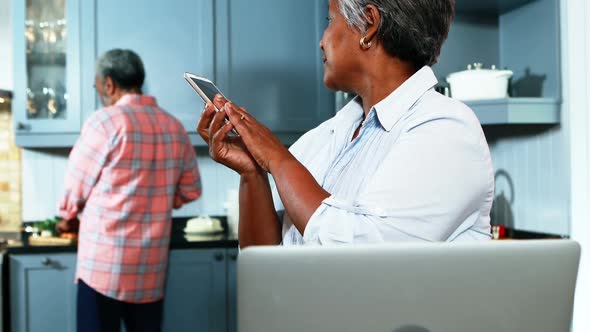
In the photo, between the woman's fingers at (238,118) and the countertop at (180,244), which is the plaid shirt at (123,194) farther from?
the woman's fingers at (238,118)

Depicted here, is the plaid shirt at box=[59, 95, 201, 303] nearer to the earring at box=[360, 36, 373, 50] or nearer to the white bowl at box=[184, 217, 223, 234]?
the white bowl at box=[184, 217, 223, 234]

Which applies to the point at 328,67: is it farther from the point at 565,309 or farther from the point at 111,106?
the point at 111,106

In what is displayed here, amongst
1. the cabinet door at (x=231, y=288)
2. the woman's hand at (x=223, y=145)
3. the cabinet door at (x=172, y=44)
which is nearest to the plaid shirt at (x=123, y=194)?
the cabinet door at (x=231, y=288)

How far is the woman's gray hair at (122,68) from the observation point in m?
2.88

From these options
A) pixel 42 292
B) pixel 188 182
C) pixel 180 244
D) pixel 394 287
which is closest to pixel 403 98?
pixel 394 287

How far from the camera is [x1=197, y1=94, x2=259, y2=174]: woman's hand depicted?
1.23 metres

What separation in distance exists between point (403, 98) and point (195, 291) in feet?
7.30

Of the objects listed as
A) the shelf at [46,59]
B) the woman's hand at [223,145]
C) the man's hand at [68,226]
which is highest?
the shelf at [46,59]

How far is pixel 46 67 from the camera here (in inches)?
133

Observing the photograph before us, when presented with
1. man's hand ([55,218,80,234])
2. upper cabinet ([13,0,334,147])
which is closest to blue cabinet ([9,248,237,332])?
man's hand ([55,218,80,234])

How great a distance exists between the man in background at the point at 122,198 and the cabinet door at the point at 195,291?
0.82 ft

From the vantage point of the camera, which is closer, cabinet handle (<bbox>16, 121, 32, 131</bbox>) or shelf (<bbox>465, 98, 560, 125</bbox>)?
shelf (<bbox>465, 98, 560, 125</bbox>)

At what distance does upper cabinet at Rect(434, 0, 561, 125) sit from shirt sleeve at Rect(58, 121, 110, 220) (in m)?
1.35

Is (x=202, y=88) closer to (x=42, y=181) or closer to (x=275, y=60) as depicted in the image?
(x=275, y=60)
